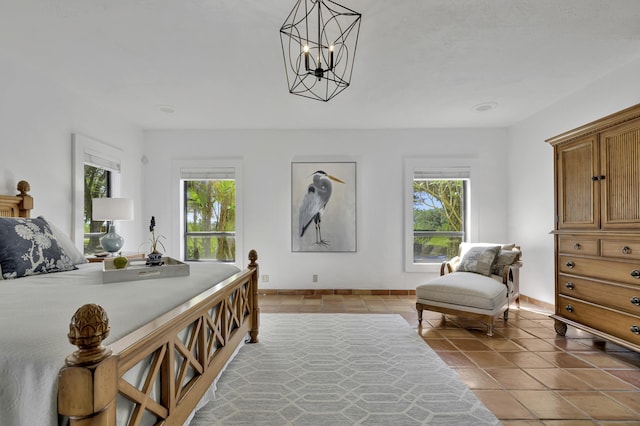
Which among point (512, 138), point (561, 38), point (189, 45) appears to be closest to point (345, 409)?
point (189, 45)

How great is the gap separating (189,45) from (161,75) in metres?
0.75

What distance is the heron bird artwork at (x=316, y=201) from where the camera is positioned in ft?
17.3

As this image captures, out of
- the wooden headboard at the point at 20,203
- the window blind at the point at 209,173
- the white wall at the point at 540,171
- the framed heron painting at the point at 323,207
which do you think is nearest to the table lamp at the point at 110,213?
the wooden headboard at the point at 20,203

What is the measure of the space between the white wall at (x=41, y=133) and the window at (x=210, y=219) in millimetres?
1649

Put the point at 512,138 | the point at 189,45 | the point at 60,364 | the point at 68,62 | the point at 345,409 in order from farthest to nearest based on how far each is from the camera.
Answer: the point at 512,138 < the point at 68,62 < the point at 189,45 < the point at 345,409 < the point at 60,364

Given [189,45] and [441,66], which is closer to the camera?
[189,45]

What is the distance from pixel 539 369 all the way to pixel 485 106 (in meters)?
3.06

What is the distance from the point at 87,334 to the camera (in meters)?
0.89

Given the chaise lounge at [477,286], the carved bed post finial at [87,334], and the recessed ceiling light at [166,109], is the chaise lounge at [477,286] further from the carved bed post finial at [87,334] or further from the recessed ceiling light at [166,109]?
the recessed ceiling light at [166,109]

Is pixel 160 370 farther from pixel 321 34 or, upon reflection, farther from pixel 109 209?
pixel 109 209

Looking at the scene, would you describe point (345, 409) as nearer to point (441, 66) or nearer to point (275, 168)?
point (441, 66)

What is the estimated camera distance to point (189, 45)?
2801 millimetres

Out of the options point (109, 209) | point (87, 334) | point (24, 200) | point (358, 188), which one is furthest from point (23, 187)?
point (358, 188)

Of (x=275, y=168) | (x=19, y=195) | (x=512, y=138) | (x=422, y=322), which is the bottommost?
(x=422, y=322)
